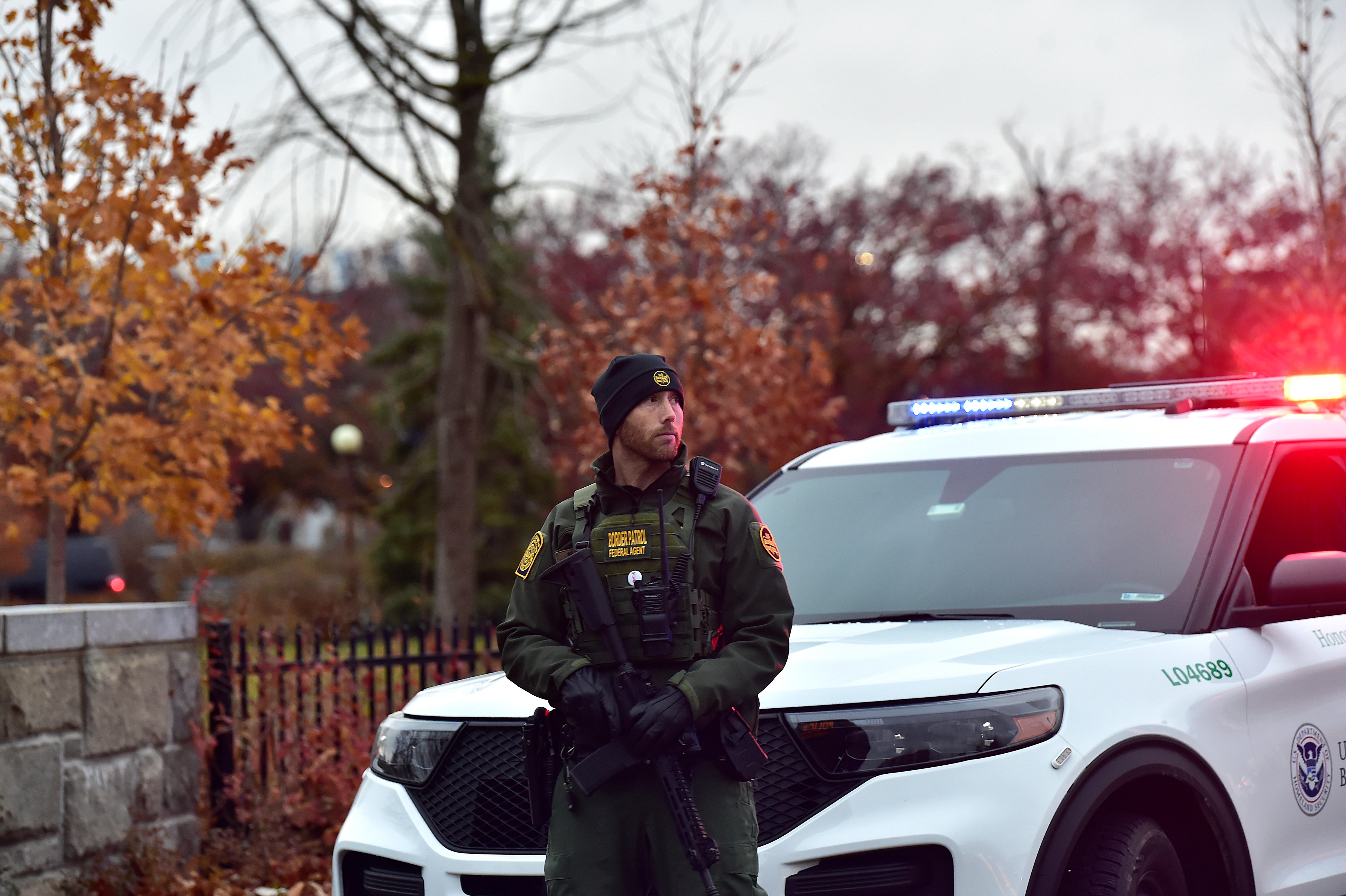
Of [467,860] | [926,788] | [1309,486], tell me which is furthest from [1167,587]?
[467,860]

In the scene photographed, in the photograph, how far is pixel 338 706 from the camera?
7.92 metres

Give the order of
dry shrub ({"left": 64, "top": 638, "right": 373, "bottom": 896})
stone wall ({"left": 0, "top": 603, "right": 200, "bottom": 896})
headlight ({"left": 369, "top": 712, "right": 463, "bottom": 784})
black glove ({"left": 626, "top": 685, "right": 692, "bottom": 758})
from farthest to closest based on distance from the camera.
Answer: dry shrub ({"left": 64, "top": 638, "right": 373, "bottom": 896})
stone wall ({"left": 0, "top": 603, "right": 200, "bottom": 896})
headlight ({"left": 369, "top": 712, "right": 463, "bottom": 784})
black glove ({"left": 626, "top": 685, "right": 692, "bottom": 758})

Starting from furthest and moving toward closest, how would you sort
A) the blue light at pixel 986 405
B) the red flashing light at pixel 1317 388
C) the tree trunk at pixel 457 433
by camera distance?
the tree trunk at pixel 457 433 < the blue light at pixel 986 405 < the red flashing light at pixel 1317 388

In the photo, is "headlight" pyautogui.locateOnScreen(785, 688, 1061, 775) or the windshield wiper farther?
the windshield wiper

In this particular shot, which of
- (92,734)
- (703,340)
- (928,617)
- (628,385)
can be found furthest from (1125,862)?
(703,340)

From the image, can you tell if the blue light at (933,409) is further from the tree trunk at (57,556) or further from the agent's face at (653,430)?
the tree trunk at (57,556)

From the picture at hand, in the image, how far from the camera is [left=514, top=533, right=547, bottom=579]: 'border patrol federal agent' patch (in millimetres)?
3451

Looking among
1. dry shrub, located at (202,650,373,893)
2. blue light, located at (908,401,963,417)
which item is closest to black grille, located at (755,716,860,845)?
blue light, located at (908,401,963,417)

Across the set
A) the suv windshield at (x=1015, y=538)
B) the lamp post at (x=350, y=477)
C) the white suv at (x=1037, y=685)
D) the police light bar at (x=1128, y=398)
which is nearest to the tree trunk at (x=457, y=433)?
the lamp post at (x=350, y=477)

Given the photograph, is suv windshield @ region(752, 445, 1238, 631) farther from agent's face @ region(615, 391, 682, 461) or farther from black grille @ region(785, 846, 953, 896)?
agent's face @ region(615, 391, 682, 461)

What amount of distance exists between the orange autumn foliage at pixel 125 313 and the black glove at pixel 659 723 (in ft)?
16.5

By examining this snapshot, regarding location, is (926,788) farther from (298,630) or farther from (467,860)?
(298,630)

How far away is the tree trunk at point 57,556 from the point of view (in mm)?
7711

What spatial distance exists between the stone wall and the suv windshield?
319cm
